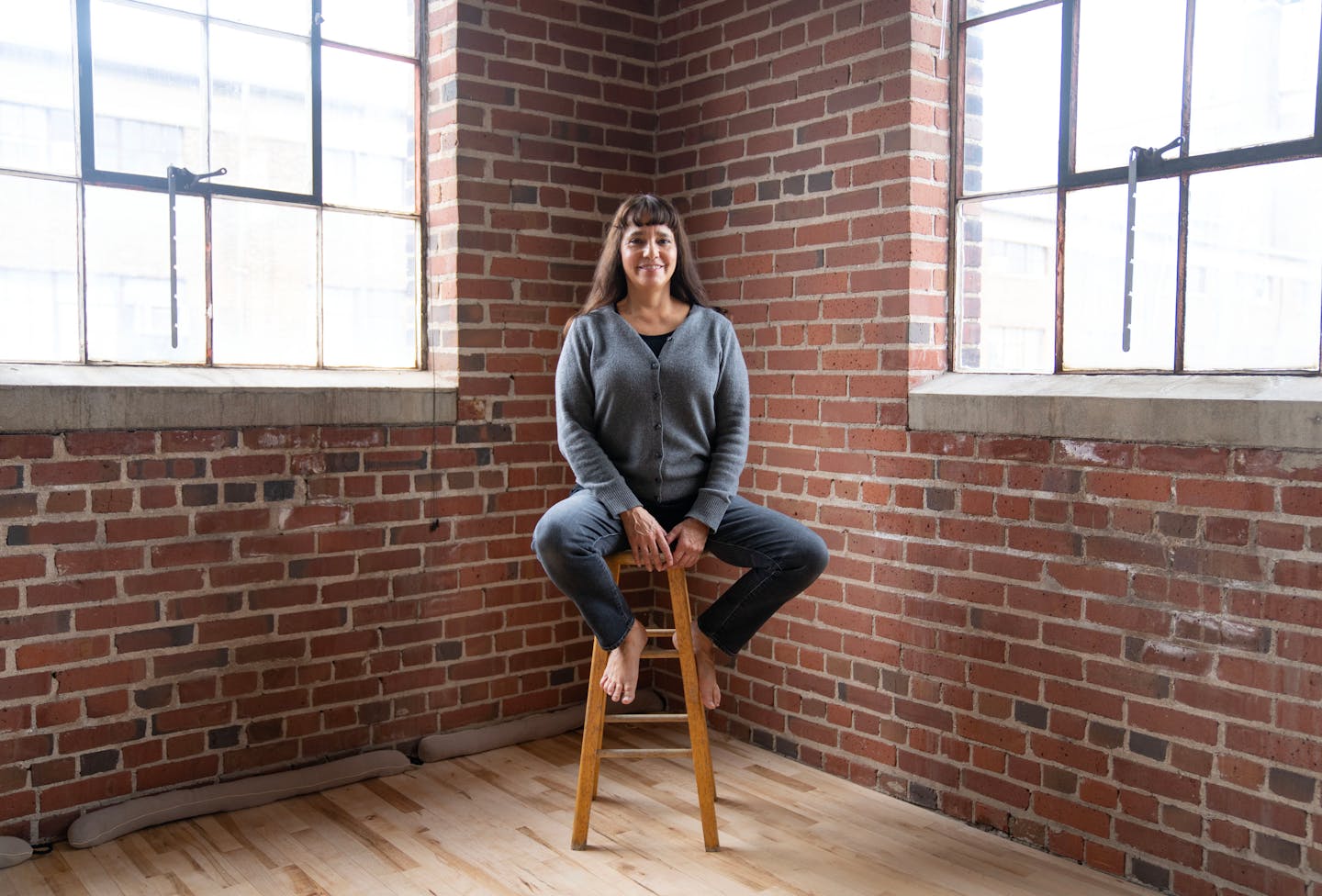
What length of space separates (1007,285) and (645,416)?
108cm

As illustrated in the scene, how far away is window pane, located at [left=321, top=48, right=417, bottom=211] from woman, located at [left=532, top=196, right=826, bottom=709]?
0.94m

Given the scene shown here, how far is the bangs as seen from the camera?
2852 millimetres

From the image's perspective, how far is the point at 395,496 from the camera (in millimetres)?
3354

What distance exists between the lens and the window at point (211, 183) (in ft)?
9.37

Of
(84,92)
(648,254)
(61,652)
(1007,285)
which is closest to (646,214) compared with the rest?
(648,254)

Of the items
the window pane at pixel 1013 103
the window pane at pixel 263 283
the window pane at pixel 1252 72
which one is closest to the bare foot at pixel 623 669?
the window pane at pixel 263 283

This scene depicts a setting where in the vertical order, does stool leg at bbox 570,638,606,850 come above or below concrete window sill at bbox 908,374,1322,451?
below

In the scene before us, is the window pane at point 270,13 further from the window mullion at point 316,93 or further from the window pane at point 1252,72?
the window pane at point 1252,72

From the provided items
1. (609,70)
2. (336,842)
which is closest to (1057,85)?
(609,70)

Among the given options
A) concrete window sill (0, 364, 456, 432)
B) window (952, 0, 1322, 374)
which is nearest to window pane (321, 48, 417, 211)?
concrete window sill (0, 364, 456, 432)

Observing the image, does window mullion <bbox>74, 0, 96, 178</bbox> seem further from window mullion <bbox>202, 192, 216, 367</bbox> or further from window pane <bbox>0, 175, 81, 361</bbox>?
window mullion <bbox>202, 192, 216, 367</bbox>

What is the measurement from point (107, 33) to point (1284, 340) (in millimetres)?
3055

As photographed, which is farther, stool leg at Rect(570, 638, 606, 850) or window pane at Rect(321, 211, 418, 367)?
window pane at Rect(321, 211, 418, 367)

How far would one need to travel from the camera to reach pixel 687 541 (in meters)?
2.75
